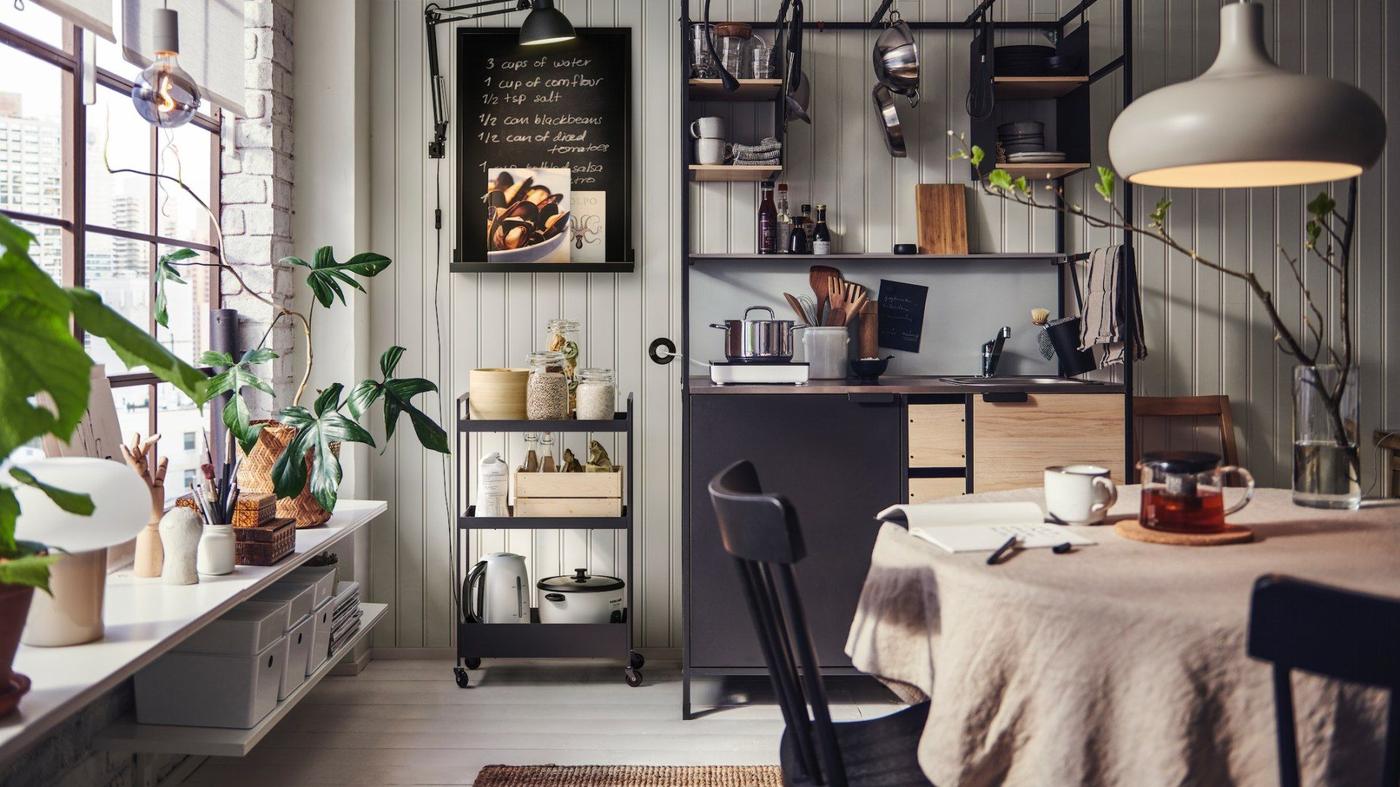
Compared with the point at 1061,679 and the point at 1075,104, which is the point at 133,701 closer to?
the point at 1061,679

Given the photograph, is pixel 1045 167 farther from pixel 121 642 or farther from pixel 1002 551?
pixel 121 642

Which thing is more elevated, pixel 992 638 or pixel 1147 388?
pixel 1147 388

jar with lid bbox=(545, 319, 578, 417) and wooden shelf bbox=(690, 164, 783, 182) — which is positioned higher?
wooden shelf bbox=(690, 164, 783, 182)

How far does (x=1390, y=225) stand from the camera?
3752 millimetres

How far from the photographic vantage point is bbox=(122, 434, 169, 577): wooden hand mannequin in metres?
2.30

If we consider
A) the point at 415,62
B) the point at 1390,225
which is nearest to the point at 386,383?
the point at 415,62

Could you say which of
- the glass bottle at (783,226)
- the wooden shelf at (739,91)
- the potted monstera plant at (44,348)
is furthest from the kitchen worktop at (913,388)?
the potted monstera plant at (44,348)

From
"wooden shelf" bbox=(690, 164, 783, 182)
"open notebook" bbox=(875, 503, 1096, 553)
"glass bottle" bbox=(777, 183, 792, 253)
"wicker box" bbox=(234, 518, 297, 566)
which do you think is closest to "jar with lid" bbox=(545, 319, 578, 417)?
"wooden shelf" bbox=(690, 164, 783, 182)

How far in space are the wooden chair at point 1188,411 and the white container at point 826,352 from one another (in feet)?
3.60

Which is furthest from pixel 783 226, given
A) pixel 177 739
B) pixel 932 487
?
pixel 177 739

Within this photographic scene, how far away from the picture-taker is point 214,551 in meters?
2.35

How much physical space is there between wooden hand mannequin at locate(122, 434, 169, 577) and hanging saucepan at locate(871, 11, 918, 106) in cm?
247

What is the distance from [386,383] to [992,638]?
2.03 metres

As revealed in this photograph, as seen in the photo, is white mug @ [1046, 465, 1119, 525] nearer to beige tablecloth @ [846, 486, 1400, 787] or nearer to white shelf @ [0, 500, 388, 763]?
beige tablecloth @ [846, 486, 1400, 787]
